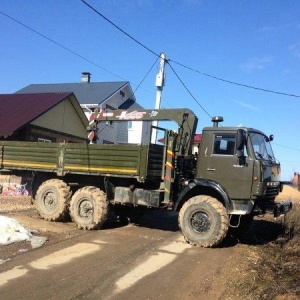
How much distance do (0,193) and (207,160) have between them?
10726 millimetres

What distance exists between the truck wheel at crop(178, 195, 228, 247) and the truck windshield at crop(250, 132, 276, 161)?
1421 millimetres

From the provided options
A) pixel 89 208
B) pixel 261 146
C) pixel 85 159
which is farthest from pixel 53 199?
pixel 261 146

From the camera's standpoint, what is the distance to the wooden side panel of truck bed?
9.34 m

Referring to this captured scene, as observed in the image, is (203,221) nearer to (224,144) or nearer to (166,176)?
(166,176)

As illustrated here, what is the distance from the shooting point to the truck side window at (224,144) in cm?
870

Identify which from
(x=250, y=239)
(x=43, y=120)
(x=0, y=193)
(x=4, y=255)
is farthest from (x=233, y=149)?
(x=43, y=120)

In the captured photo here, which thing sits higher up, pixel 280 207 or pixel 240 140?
pixel 240 140

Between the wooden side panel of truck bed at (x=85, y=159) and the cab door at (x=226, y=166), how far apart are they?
1.28 meters

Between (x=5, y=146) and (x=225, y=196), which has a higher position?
(x=5, y=146)

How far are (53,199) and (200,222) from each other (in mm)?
4336

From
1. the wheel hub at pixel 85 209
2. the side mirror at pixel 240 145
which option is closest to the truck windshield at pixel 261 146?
the side mirror at pixel 240 145

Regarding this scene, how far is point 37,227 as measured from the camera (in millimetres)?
9711

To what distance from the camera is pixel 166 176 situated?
9258 mm

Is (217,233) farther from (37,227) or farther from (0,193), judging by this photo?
(0,193)
